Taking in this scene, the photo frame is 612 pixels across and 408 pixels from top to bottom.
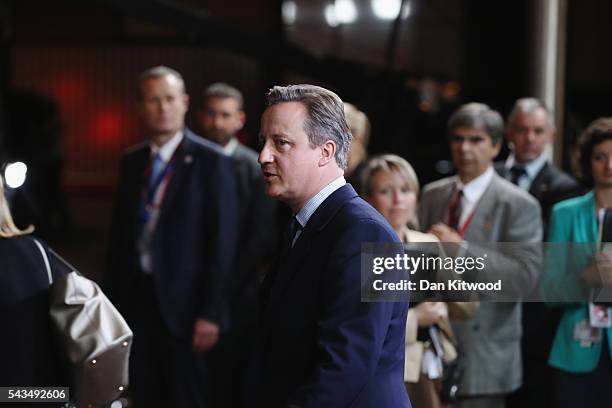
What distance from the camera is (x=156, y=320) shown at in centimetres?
397

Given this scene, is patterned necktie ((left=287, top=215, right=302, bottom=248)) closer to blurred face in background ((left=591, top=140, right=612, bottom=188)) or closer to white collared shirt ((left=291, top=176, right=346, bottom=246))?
white collared shirt ((left=291, top=176, right=346, bottom=246))

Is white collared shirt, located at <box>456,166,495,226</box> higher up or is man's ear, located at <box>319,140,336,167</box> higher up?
man's ear, located at <box>319,140,336,167</box>

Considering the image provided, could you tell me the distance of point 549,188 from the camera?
418 centimetres

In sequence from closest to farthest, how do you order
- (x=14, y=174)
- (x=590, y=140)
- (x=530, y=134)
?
(x=14, y=174), (x=590, y=140), (x=530, y=134)

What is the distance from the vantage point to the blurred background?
6633 millimetres

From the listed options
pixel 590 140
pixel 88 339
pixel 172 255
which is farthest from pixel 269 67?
pixel 88 339

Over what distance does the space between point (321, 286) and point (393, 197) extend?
1.32 m

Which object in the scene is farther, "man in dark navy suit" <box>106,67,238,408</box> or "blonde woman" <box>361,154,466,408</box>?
"man in dark navy suit" <box>106,67,238,408</box>

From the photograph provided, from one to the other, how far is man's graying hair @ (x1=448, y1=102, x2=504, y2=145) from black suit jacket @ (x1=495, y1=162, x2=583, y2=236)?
0.50m

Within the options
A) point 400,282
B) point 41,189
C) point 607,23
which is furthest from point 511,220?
point 41,189

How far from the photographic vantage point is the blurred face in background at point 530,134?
170 inches

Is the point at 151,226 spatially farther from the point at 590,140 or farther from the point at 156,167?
the point at 590,140

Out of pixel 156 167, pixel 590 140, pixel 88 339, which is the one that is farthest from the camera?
pixel 156 167

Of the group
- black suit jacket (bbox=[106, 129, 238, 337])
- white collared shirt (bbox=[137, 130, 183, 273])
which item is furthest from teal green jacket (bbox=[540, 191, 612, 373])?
white collared shirt (bbox=[137, 130, 183, 273])
